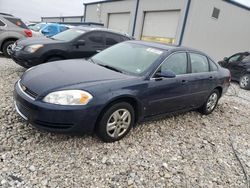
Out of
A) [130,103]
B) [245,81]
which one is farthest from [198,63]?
[245,81]

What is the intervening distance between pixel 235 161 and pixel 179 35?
448 inches

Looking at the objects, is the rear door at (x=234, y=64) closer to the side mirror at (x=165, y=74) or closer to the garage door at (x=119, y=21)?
the side mirror at (x=165, y=74)

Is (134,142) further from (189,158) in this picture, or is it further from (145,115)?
(189,158)

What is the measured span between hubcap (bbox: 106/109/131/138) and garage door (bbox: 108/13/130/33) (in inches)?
600

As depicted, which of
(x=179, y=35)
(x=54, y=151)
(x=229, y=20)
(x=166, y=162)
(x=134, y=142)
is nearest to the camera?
(x=54, y=151)

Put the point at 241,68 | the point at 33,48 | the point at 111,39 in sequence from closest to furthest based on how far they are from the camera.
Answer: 1. the point at 33,48
2. the point at 111,39
3. the point at 241,68

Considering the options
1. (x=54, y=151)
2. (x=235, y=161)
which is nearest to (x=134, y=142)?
(x=54, y=151)

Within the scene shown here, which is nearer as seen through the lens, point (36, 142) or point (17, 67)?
point (36, 142)

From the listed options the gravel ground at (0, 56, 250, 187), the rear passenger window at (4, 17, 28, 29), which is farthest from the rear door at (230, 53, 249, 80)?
the rear passenger window at (4, 17, 28, 29)

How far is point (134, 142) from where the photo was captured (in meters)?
3.78

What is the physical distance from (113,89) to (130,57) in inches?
44.5

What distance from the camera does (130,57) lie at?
427 centimetres

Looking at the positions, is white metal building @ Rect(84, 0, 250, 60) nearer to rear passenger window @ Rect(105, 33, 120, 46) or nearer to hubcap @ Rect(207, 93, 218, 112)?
rear passenger window @ Rect(105, 33, 120, 46)

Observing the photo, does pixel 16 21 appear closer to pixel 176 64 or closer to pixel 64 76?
pixel 64 76
